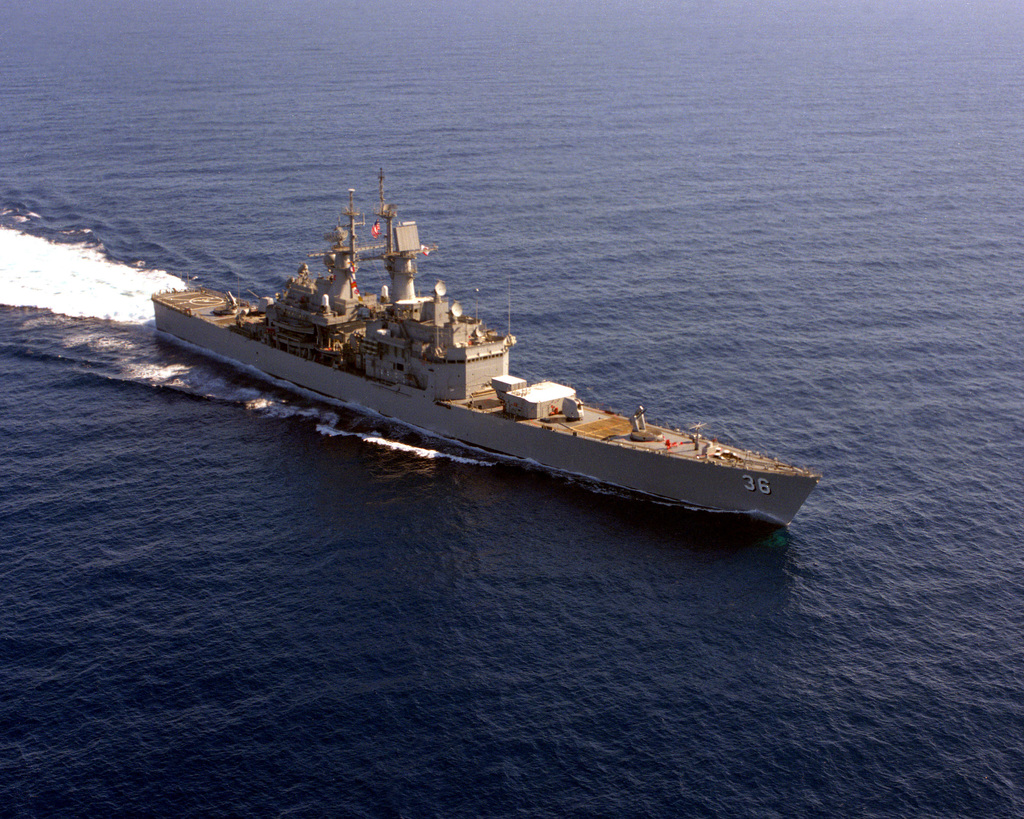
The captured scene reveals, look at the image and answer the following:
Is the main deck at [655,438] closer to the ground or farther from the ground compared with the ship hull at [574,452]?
farther from the ground

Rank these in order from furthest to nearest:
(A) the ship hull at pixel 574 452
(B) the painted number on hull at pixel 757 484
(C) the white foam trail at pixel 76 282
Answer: (C) the white foam trail at pixel 76 282 → (A) the ship hull at pixel 574 452 → (B) the painted number on hull at pixel 757 484

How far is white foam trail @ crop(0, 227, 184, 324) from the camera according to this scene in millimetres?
104188

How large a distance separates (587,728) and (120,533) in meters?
34.0

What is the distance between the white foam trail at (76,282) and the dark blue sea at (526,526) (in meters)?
0.46

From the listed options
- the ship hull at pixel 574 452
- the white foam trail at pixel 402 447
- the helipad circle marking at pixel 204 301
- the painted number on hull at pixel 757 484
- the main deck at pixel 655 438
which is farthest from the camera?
the helipad circle marking at pixel 204 301

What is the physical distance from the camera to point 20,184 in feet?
426

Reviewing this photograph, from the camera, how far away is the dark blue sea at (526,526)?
47.7 m

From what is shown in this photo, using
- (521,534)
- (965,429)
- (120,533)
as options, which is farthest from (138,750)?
(965,429)

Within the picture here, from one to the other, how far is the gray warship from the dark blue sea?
7.47 ft

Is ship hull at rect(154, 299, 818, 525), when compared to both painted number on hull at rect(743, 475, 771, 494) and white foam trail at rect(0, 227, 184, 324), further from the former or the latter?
white foam trail at rect(0, 227, 184, 324)

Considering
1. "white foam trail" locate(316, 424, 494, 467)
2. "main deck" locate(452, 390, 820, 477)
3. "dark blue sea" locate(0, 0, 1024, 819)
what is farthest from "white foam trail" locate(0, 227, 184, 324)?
"main deck" locate(452, 390, 820, 477)

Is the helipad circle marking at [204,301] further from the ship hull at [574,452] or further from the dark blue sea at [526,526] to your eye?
the ship hull at [574,452]

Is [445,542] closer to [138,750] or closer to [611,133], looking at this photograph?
[138,750]

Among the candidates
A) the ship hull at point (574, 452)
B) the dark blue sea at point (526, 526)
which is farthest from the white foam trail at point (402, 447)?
the ship hull at point (574, 452)
